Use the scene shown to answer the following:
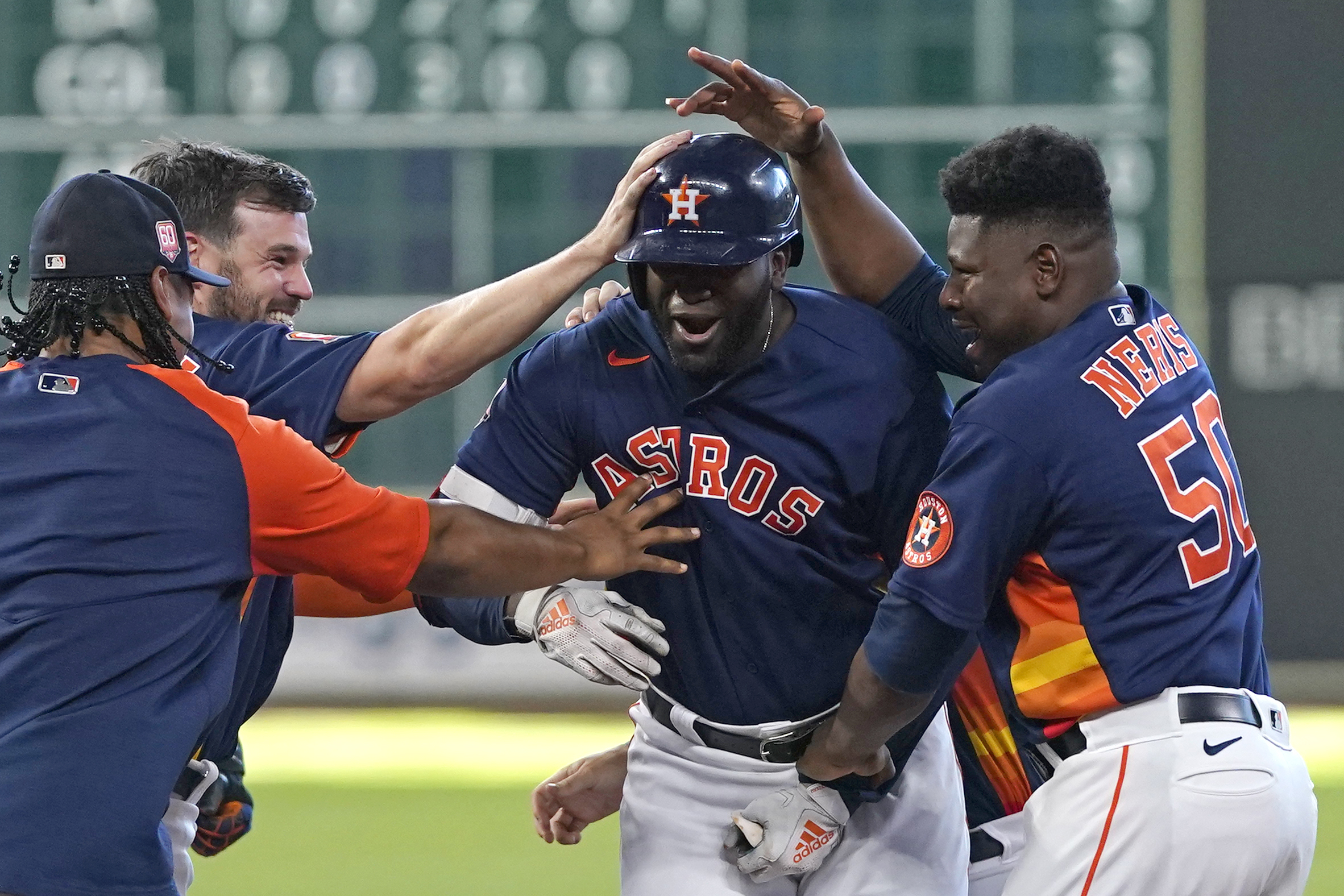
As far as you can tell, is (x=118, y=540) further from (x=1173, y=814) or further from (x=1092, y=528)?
(x=1173, y=814)

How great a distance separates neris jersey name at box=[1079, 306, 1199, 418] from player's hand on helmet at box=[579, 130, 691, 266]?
0.93m

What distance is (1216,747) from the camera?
274 centimetres

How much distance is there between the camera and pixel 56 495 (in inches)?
105

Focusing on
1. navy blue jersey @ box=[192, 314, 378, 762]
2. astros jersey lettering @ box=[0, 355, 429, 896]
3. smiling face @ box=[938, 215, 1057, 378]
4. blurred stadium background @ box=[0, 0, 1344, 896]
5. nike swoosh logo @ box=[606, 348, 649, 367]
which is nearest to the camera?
astros jersey lettering @ box=[0, 355, 429, 896]

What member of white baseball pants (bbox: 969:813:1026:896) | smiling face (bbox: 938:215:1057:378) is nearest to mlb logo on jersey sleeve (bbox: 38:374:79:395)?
smiling face (bbox: 938:215:1057:378)

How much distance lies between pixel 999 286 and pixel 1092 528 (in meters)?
0.49

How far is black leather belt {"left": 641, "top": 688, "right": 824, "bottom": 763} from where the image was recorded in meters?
3.31

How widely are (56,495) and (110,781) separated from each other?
464 millimetres

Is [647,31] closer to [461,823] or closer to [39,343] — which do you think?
[461,823]

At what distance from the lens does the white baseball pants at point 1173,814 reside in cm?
271

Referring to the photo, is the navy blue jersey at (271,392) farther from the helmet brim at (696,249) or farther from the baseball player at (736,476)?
the helmet brim at (696,249)

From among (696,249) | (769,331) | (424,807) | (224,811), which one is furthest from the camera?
(424,807)

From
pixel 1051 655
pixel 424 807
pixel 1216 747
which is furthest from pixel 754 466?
pixel 424 807

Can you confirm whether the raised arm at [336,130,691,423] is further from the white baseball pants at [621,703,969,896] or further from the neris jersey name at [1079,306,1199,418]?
the neris jersey name at [1079,306,1199,418]
